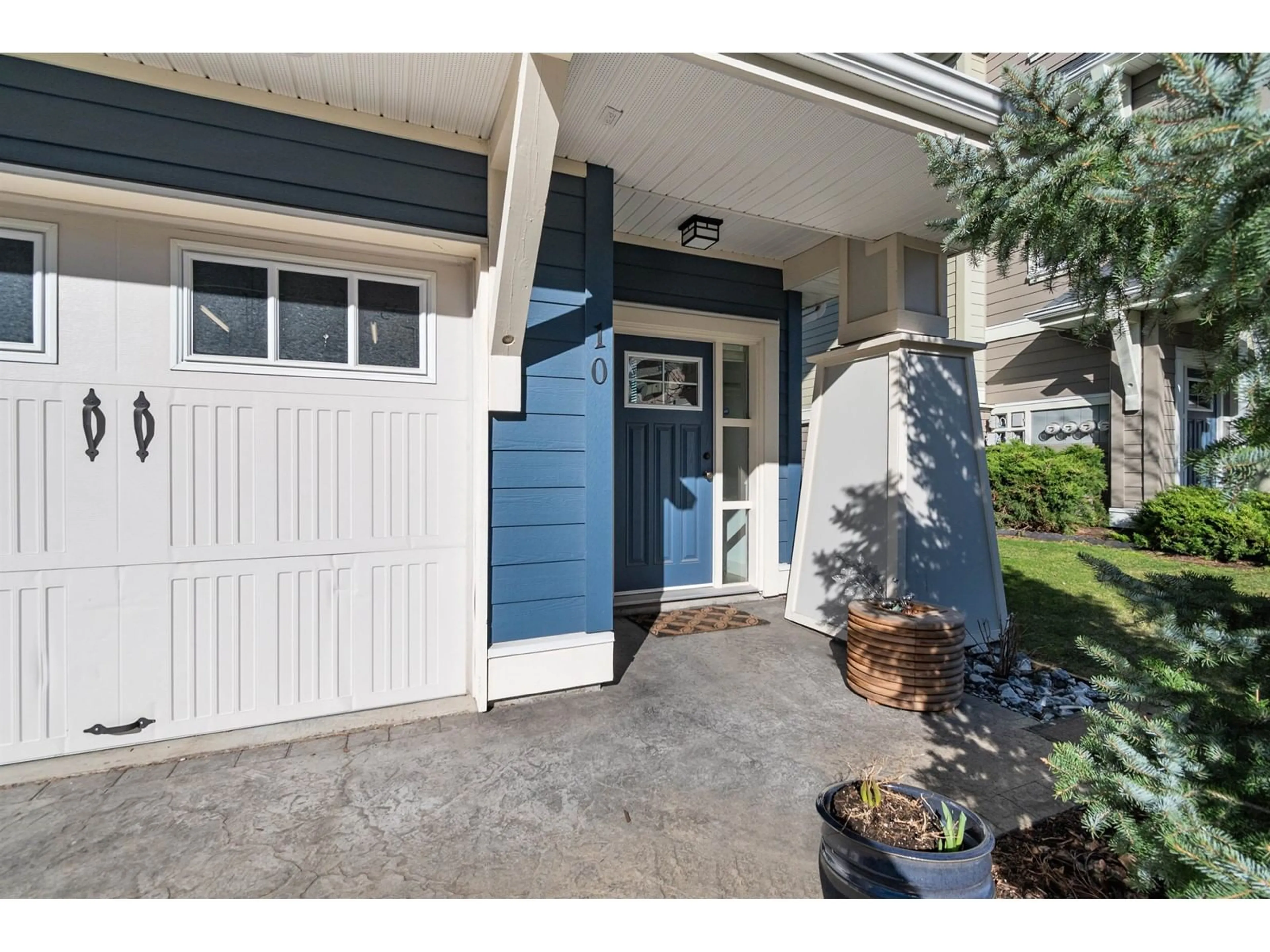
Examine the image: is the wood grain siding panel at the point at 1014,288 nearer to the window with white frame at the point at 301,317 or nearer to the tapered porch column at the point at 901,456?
the tapered porch column at the point at 901,456

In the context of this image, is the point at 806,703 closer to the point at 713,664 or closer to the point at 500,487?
the point at 713,664

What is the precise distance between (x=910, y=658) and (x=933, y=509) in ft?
3.81

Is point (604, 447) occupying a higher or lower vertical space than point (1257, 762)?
higher

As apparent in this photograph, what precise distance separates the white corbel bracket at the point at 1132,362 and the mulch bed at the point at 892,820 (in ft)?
22.0

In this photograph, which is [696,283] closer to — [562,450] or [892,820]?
[562,450]

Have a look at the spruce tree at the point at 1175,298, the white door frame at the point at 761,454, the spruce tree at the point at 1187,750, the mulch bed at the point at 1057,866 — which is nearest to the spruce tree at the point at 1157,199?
the spruce tree at the point at 1175,298

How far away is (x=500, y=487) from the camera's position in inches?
105

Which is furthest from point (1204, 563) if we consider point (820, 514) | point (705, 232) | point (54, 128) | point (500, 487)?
point (54, 128)

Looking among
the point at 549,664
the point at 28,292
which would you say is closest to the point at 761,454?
the point at 549,664

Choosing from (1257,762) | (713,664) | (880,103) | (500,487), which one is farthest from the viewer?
(713,664)

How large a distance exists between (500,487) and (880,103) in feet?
7.61

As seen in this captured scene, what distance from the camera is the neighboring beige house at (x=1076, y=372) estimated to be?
6078mm

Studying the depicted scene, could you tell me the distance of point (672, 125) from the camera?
2477mm

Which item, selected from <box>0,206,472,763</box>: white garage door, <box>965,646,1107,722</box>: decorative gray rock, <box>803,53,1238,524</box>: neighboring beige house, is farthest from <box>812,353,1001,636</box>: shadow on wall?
<box>0,206,472,763</box>: white garage door
